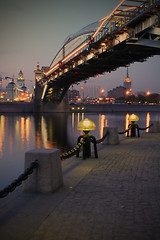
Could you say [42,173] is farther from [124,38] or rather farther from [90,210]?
[124,38]

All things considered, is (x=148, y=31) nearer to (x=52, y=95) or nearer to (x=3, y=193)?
(x=3, y=193)

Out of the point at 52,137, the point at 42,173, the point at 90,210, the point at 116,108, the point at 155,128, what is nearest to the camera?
the point at 90,210

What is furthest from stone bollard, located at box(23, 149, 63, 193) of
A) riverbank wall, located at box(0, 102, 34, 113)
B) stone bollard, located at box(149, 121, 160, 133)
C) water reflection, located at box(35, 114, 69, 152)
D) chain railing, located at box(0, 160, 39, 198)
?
riverbank wall, located at box(0, 102, 34, 113)

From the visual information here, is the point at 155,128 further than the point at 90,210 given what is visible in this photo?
Yes

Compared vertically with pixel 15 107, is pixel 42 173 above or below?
below

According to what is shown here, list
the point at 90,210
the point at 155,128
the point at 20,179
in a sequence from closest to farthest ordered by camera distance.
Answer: the point at 90,210, the point at 20,179, the point at 155,128

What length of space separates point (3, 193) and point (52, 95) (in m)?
67.8

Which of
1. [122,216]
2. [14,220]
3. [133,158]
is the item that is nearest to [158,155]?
[133,158]

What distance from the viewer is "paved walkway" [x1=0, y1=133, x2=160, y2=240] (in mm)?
3203

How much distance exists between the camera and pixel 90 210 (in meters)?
3.90

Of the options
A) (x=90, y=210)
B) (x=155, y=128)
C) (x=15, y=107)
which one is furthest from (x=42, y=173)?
(x=15, y=107)

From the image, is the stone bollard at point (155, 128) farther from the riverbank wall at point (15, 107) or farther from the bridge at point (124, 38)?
the riverbank wall at point (15, 107)

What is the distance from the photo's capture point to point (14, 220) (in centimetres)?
358

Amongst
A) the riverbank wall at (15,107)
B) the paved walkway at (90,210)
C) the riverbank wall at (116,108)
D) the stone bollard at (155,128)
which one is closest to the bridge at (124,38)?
the stone bollard at (155,128)
